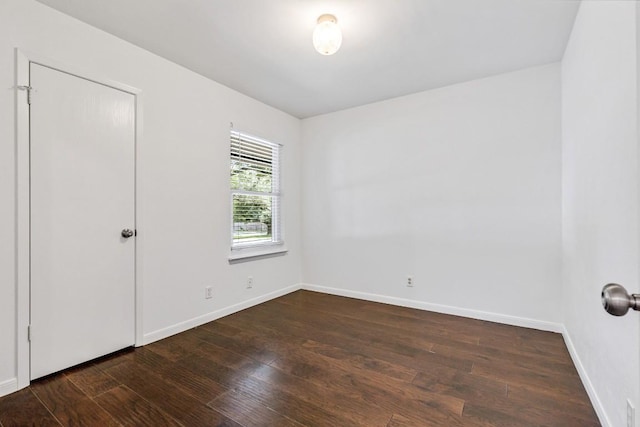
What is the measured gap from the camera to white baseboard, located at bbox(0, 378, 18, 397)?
1.74 metres

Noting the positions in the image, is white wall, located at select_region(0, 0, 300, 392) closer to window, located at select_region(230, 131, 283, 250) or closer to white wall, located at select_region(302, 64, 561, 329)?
window, located at select_region(230, 131, 283, 250)

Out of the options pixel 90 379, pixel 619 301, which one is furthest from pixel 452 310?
pixel 90 379

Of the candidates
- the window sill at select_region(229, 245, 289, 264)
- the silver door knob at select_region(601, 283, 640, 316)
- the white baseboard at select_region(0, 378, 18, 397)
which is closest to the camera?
the silver door knob at select_region(601, 283, 640, 316)

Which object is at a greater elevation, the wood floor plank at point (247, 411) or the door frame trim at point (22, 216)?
the door frame trim at point (22, 216)

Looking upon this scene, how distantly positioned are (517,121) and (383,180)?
1.45 m

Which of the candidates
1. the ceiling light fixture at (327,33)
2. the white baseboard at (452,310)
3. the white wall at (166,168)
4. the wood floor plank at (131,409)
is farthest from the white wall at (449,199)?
the wood floor plank at (131,409)

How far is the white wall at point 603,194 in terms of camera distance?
1.16 meters

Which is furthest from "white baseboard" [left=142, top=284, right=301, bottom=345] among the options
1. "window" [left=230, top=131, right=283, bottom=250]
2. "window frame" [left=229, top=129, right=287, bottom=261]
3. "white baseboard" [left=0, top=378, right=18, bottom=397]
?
"white baseboard" [left=0, top=378, right=18, bottom=397]

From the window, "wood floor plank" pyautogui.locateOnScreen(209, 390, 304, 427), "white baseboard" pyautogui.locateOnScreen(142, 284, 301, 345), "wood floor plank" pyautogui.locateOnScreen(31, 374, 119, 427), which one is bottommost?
"wood floor plank" pyautogui.locateOnScreen(209, 390, 304, 427)

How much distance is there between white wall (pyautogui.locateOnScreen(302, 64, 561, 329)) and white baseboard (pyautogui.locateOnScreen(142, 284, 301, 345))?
757 millimetres

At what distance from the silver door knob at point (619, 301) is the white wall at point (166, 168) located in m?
2.77

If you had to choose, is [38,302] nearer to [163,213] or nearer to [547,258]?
[163,213]

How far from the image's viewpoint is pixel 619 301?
66cm

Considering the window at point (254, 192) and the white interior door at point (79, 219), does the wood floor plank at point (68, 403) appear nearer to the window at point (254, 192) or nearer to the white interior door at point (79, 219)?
the white interior door at point (79, 219)
